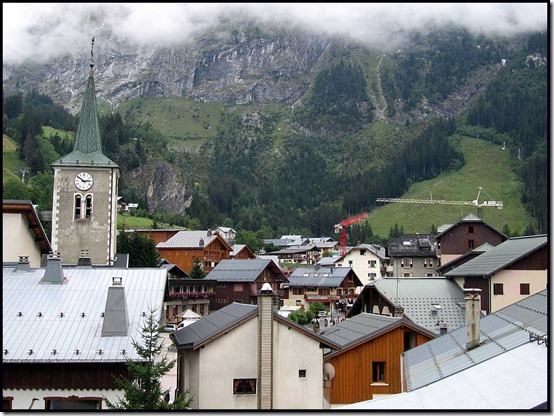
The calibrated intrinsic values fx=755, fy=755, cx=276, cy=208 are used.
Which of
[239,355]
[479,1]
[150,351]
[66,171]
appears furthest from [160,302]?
[66,171]

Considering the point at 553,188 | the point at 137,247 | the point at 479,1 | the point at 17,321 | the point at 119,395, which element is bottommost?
the point at 119,395

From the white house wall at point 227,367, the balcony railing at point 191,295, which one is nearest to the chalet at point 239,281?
the balcony railing at point 191,295

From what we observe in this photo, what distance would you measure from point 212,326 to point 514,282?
2278 cm

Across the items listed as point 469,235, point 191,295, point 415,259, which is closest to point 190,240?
point 415,259

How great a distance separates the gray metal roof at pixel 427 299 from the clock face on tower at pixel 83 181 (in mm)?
22228

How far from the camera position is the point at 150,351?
20.7 metres

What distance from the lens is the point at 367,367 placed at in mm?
28656

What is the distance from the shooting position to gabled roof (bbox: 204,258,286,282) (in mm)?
90750

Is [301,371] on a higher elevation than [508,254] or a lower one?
lower

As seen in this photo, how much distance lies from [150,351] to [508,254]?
30.5 metres

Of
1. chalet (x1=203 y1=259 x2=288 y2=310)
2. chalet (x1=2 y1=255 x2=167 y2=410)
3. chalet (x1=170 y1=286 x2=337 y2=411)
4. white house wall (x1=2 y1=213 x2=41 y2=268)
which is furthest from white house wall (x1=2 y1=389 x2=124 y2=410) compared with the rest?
chalet (x1=203 y1=259 x2=288 y2=310)

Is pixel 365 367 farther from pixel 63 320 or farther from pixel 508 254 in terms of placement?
pixel 508 254

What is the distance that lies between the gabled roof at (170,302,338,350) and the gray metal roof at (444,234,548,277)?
1995cm

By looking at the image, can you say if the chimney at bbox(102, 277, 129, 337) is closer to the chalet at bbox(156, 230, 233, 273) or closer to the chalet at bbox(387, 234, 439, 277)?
the chalet at bbox(387, 234, 439, 277)
